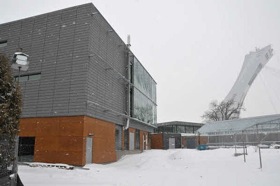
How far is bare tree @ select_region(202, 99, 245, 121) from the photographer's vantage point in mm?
68625

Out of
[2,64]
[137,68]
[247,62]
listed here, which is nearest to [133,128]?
[137,68]

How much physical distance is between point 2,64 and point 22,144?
18.5 meters

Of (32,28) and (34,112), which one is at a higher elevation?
(32,28)

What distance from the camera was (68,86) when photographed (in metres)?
22.1

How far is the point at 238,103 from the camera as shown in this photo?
2822 inches

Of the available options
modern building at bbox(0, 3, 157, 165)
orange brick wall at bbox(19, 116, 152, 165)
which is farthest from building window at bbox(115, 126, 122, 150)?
orange brick wall at bbox(19, 116, 152, 165)

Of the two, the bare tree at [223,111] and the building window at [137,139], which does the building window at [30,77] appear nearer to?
the building window at [137,139]

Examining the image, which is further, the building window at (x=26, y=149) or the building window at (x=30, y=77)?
the building window at (x=30, y=77)

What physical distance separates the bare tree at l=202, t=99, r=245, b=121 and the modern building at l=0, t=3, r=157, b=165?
4725cm

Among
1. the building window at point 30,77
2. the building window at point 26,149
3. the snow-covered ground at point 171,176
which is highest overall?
the building window at point 30,77

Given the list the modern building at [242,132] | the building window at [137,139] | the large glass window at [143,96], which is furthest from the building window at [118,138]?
the modern building at [242,132]

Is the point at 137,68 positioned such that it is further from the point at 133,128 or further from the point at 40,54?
the point at 40,54

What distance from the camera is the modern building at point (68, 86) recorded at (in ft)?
70.0

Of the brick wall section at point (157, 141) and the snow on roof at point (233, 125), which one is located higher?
the snow on roof at point (233, 125)
